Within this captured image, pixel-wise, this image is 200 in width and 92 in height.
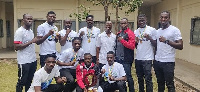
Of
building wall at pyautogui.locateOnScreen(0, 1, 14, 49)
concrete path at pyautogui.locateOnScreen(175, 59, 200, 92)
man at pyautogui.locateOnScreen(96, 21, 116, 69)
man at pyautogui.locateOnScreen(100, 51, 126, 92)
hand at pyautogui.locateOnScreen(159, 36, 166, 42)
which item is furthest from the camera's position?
building wall at pyautogui.locateOnScreen(0, 1, 14, 49)

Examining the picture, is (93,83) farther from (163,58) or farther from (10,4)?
(10,4)

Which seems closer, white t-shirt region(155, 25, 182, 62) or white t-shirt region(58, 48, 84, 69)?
white t-shirt region(155, 25, 182, 62)

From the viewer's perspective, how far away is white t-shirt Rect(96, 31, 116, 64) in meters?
5.11

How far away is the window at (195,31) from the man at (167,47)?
22.6ft

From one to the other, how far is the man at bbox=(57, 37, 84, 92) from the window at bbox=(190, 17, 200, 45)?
7.59m

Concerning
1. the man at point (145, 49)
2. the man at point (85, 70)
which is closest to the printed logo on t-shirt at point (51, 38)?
the man at point (85, 70)

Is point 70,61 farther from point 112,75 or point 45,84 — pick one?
point 112,75

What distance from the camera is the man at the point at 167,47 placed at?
4385mm

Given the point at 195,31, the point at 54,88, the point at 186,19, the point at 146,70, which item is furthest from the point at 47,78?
the point at 186,19

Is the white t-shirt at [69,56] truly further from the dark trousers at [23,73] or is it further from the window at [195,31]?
the window at [195,31]

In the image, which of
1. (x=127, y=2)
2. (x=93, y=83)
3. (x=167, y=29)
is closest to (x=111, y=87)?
(x=93, y=83)

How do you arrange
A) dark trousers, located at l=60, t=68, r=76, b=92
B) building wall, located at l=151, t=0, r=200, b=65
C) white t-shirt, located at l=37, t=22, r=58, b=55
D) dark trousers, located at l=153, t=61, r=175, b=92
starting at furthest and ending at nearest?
building wall, located at l=151, t=0, r=200, b=65
white t-shirt, located at l=37, t=22, r=58, b=55
dark trousers, located at l=60, t=68, r=76, b=92
dark trousers, located at l=153, t=61, r=175, b=92

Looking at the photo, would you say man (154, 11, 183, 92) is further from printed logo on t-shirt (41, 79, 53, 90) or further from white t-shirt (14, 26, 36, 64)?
white t-shirt (14, 26, 36, 64)

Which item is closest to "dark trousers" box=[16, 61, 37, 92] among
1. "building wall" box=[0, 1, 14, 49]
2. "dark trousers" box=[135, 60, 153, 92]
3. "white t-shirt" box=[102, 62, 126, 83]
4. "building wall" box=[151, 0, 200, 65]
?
"white t-shirt" box=[102, 62, 126, 83]
